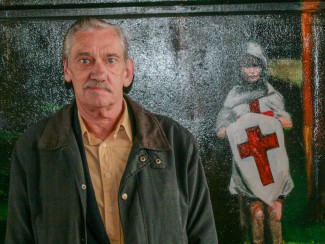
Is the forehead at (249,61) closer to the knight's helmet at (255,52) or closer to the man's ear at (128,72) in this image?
the knight's helmet at (255,52)

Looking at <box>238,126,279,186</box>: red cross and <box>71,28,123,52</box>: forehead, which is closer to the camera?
<box>71,28,123,52</box>: forehead

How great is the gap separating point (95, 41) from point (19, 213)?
3.80 feet

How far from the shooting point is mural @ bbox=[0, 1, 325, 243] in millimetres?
3359

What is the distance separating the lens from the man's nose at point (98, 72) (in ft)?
9.02

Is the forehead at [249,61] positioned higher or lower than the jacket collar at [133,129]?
higher

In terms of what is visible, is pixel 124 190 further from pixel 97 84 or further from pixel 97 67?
pixel 97 67

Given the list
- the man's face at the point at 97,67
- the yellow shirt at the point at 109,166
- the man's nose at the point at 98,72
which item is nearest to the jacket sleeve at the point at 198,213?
the yellow shirt at the point at 109,166

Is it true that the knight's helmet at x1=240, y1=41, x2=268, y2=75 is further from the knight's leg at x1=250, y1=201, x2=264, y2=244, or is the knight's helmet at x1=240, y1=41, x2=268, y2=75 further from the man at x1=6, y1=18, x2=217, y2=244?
the knight's leg at x1=250, y1=201, x2=264, y2=244

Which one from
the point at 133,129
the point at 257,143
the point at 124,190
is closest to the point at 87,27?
the point at 133,129

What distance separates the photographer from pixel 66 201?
2664 millimetres

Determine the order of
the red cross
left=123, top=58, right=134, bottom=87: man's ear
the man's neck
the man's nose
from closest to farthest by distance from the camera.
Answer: the man's nose, the man's neck, left=123, top=58, right=134, bottom=87: man's ear, the red cross

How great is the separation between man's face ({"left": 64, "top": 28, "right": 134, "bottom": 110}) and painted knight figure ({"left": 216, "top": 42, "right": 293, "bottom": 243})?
961mm

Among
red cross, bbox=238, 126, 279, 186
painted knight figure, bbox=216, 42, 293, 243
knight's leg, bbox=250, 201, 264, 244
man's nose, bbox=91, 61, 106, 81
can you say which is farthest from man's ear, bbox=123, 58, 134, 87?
knight's leg, bbox=250, 201, 264, 244

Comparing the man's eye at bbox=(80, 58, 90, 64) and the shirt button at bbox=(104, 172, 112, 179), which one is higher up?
the man's eye at bbox=(80, 58, 90, 64)
